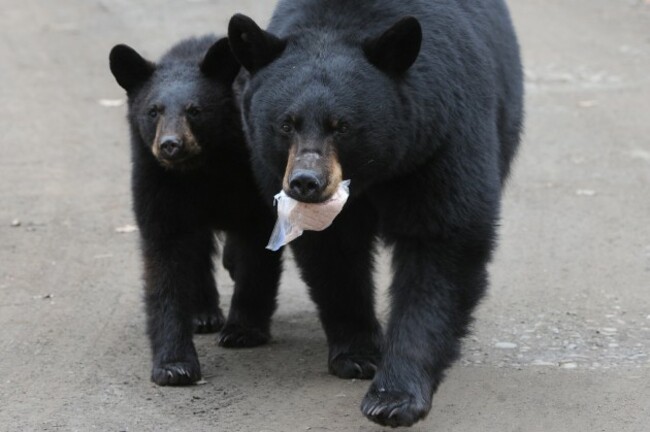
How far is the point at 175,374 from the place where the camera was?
598cm

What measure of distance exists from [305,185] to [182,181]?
1.42 m

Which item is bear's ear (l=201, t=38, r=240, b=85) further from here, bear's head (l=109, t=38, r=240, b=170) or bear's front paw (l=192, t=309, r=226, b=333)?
bear's front paw (l=192, t=309, r=226, b=333)

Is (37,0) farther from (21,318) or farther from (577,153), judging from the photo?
(21,318)

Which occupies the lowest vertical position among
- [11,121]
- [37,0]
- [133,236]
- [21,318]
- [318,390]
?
[37,0]

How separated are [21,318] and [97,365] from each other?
84 cm

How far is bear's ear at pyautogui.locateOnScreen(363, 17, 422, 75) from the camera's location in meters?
5.16

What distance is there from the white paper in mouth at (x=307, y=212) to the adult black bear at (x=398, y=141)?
0.26 feet

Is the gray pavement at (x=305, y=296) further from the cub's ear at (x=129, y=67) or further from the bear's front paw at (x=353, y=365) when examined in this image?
the cub's ear at (x=129, y=67)

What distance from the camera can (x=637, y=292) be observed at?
23.4 ft

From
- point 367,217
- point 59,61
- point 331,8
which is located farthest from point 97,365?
point 59,61

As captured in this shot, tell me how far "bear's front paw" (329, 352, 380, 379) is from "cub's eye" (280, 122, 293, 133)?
4.46 ft

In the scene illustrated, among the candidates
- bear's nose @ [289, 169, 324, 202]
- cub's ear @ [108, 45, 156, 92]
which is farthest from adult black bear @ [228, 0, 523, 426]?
cub's ear @ [108, 45, 156, 92]

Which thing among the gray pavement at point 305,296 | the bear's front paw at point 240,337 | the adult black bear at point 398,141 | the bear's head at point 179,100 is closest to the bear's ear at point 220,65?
the bear's head at point 179,100

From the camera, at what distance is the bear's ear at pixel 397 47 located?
516 cm
